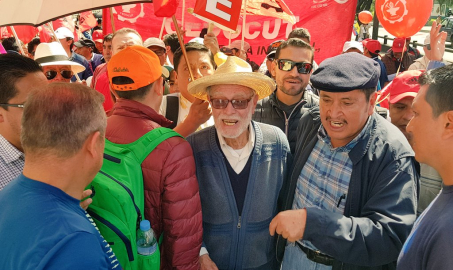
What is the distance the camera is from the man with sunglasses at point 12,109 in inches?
72.1

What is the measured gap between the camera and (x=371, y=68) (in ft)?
5.97

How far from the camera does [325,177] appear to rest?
6.41 ft

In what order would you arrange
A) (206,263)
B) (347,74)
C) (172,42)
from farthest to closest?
(172,42) → (206,263) → (347,74)

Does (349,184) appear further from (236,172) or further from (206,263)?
(206,263)

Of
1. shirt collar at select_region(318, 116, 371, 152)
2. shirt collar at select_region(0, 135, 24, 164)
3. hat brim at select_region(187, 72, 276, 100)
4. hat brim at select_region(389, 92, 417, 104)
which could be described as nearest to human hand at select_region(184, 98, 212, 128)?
hat brim at select_region(187, 72, 276, 100)

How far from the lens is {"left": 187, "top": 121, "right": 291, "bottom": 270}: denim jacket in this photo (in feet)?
6.81

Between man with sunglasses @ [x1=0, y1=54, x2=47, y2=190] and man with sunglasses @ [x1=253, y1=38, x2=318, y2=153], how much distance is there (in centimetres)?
198

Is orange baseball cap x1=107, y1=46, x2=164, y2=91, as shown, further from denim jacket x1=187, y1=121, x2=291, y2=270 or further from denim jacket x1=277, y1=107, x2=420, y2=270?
denim jacket x1=277, y1=107, x2=420, y2=270

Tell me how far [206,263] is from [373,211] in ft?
3.27

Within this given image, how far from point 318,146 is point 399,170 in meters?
0.53

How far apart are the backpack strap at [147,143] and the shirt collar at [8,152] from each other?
63cm

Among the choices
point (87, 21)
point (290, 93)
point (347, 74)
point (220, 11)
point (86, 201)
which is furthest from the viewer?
point (87, 21)

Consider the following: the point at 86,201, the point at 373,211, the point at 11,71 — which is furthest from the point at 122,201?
the point at 373,211

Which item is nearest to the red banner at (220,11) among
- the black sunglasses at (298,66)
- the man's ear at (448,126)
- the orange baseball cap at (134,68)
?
the black sunglasses at (298,66)
